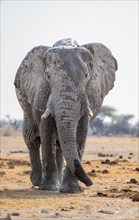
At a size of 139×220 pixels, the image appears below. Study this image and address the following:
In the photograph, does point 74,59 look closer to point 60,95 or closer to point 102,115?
point 60,95

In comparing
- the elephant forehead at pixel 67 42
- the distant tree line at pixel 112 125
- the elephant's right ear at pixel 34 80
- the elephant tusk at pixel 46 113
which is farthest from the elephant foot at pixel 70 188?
the distant tree line at pixel 112 125

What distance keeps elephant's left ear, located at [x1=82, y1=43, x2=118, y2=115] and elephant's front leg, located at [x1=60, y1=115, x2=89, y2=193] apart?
397 millimetres

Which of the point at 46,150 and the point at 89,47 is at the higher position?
the point at 89,47

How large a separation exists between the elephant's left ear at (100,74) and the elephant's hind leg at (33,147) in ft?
4.87

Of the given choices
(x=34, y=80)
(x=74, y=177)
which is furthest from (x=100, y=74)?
(x=74, y=177)

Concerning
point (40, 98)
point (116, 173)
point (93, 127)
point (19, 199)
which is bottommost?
point (93, 127)

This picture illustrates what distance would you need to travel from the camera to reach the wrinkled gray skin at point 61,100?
1126 cm

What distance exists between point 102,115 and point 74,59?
239ft

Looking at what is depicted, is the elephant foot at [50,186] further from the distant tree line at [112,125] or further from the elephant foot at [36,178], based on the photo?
the distant tree line at [112,125]

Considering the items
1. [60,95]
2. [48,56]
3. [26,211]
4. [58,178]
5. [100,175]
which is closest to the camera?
[26,211]

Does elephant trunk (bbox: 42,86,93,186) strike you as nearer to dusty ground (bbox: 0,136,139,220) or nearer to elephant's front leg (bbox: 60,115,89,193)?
elephant's front leg (bbox: 60,115,89,193)

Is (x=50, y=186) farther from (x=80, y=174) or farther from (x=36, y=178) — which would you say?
(x=80, y=174)

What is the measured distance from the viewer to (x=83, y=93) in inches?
454

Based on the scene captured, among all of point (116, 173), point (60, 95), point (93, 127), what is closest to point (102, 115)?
point (93, 127)
